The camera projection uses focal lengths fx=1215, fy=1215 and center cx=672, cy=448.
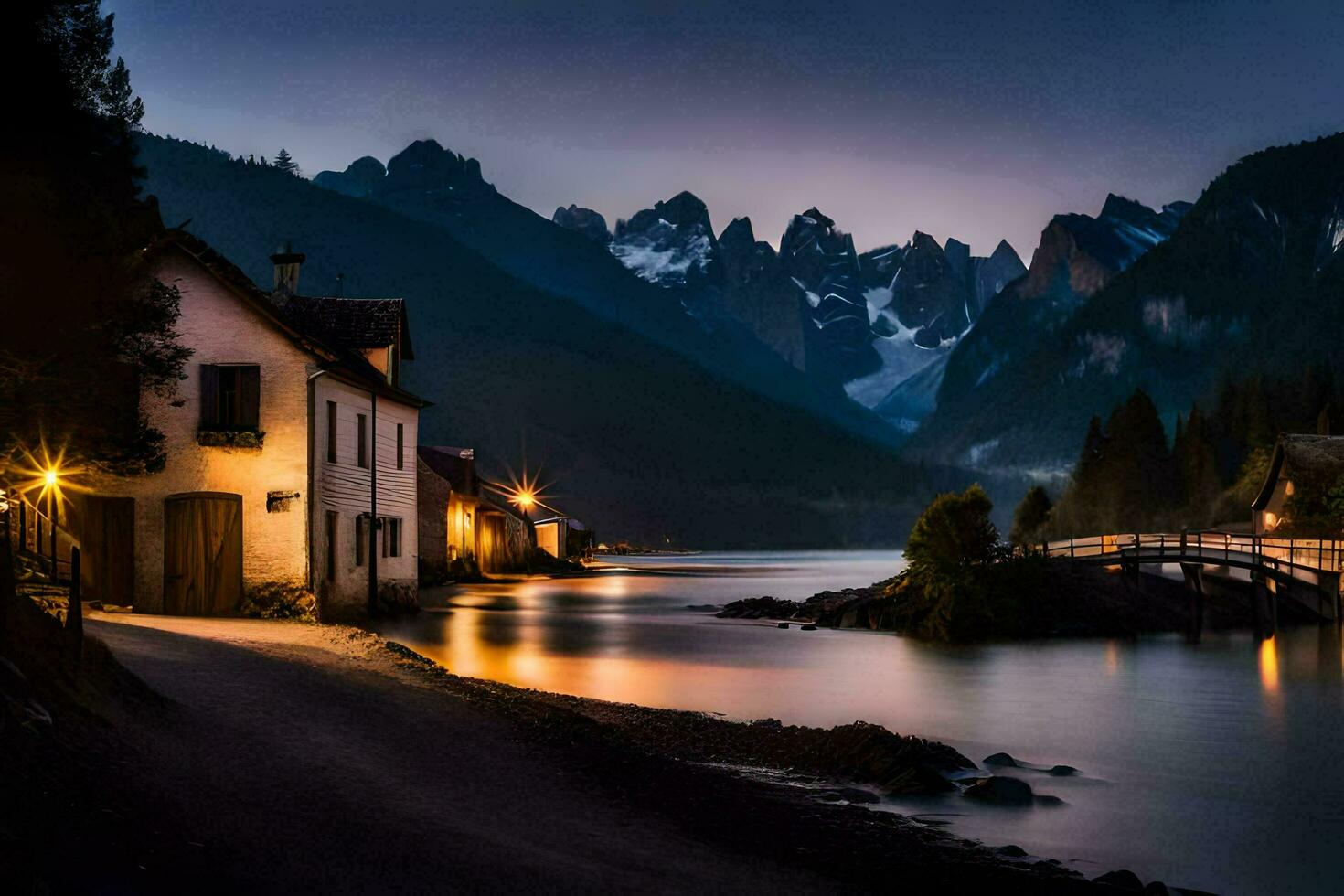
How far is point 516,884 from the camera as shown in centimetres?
1087

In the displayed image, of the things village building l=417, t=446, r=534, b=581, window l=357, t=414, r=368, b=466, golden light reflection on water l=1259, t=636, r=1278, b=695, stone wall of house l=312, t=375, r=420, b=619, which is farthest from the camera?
village building l=417, t=446, r=534, b=581

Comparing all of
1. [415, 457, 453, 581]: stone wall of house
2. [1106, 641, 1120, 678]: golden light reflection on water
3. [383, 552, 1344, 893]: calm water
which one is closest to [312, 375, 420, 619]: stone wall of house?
[383, 552, 1344, 893]: calm water

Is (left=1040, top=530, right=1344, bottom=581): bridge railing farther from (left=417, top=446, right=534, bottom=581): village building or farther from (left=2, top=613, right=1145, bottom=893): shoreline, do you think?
(left=2, top=613, right=1145, bottom=893): shoreline

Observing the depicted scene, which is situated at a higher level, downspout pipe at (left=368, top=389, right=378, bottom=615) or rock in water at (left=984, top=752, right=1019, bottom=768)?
downspout pipe at (left=368, top=389, right=378, bottom=615)

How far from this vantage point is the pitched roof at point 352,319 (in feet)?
153

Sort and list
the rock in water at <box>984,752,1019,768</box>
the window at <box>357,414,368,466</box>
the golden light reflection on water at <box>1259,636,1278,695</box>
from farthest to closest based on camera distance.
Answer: the window at <box>357,414,368,466</box>
the golden light reflection on water at <box>1259,636,1278,695</box>
the rock in water at <box>984,752,1019,768</box>

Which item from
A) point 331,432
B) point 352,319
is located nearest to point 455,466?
point 352,319

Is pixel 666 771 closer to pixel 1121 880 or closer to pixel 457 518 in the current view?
pixel 1121 880

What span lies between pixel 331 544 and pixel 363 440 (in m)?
4.99

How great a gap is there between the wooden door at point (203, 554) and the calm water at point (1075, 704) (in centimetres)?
666

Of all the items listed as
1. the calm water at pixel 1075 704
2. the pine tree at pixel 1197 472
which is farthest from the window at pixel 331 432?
the pine tree at pixel 1197 472

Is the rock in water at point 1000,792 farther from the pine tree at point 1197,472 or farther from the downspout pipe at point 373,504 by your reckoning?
the pine tree at point 1197,472

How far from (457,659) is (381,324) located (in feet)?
53.7

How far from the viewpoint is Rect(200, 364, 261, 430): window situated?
3625cm
